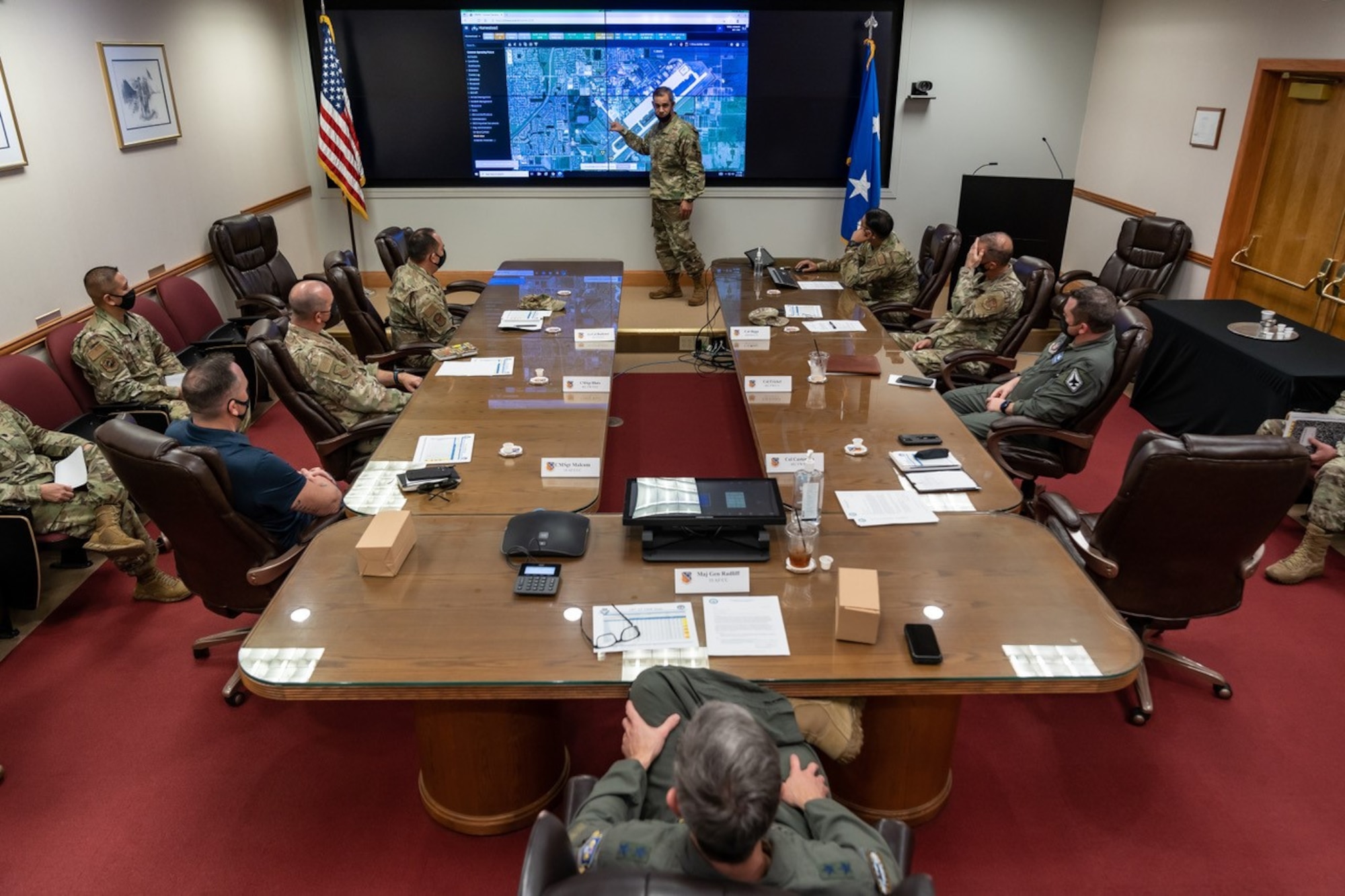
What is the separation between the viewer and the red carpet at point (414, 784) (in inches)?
92.7

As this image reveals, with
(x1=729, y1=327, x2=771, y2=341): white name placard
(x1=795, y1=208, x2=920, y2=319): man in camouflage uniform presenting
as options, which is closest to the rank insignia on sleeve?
(x1=729, y1=327, x2=771, y2=341): white name placard

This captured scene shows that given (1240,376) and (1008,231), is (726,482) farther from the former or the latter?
(1008,231)

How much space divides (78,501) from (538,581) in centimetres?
232

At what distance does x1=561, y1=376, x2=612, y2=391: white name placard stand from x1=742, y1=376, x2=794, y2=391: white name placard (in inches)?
23.3

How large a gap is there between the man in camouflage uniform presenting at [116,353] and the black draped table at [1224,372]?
5266mm

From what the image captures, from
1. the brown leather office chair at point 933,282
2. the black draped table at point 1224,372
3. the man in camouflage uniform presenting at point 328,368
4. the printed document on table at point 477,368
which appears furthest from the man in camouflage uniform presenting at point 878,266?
the man in camouflage uniform presenting at point 328,368

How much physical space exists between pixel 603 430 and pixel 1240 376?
11.0ft

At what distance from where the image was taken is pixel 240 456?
2.73 m

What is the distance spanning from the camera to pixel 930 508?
265 centimetres

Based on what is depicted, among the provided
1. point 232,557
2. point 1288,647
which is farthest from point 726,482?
point 1288,647

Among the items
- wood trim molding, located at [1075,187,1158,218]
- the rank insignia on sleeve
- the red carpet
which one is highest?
wood trim molding, located at [1075,187,1158,218]

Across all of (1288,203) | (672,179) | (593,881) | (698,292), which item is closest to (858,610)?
(593,881)

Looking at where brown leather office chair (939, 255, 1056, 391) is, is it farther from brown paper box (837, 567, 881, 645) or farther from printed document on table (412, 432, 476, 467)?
brown paper box (837, 567, 881, 645)

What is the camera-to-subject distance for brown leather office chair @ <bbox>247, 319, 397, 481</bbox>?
135 inches
